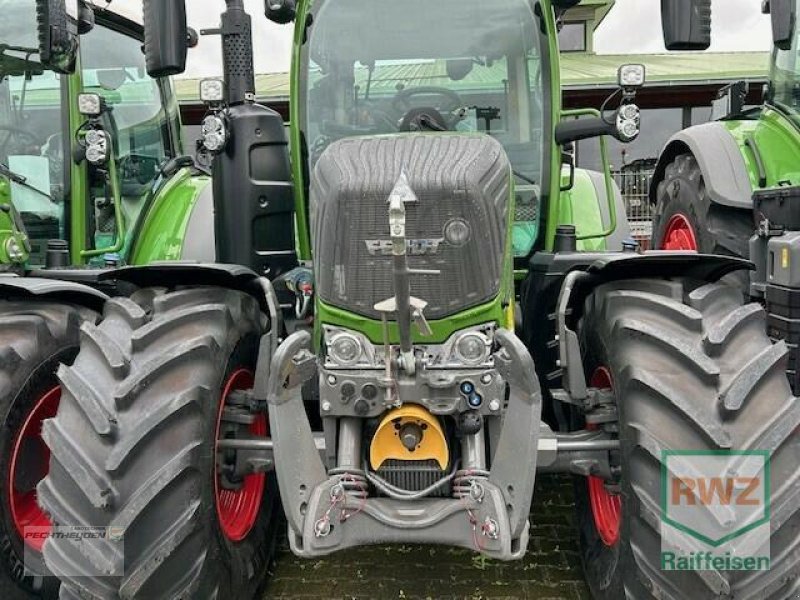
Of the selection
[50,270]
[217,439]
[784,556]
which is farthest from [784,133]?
[50,270]

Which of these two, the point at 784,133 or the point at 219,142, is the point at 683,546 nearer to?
the point at 219,142

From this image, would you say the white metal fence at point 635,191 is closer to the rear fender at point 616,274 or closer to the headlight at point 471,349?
the rear fender at point 616,274

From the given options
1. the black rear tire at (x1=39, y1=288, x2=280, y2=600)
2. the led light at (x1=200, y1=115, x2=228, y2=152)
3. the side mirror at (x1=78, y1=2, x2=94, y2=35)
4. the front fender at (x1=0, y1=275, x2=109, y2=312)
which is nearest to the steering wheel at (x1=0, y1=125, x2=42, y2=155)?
the side mirror at (x1=78, y1=2, x2=94, y2=35)

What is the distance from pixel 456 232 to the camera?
2365mm

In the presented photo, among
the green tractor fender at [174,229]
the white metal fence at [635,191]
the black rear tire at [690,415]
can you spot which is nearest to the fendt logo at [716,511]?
the black rear tire at [690,415]

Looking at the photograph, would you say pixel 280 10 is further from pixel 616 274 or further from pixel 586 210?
pixel 586 210

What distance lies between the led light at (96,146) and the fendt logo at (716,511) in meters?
3.17

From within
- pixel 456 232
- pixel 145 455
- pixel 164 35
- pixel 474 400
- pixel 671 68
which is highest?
pixel 671 68

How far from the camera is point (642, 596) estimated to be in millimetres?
2223

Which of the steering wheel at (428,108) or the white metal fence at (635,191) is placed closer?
the steering wheel at (428,108)

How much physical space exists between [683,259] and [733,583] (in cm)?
99

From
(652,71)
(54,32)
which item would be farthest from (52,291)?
(652,71)

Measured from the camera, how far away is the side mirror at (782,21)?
13.4 ft

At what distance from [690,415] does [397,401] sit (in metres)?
0.83
